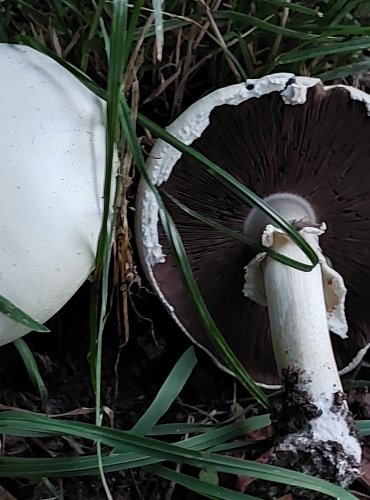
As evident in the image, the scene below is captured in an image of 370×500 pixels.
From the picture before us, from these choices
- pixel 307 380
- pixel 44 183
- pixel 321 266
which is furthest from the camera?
pixel 321 266

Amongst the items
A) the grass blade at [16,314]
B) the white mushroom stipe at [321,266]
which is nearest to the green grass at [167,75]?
the grass blade at [16,314]

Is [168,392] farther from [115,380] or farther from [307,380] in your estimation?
[307,380]

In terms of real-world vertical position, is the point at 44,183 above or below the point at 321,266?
above

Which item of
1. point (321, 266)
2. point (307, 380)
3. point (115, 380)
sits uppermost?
point (321, 266)

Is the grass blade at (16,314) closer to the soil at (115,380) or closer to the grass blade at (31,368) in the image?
the grass blade at (31,368)

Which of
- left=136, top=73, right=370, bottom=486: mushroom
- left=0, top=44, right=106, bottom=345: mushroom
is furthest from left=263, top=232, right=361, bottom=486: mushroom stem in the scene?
left=0, top=44, right=106, bottom=345: mushroom

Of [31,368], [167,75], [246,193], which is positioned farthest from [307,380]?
[167,75]

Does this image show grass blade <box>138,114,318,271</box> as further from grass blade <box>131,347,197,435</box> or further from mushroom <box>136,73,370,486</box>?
grass blade <box>131,347,197,435</box>

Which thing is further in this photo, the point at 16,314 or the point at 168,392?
the point at 168,392
